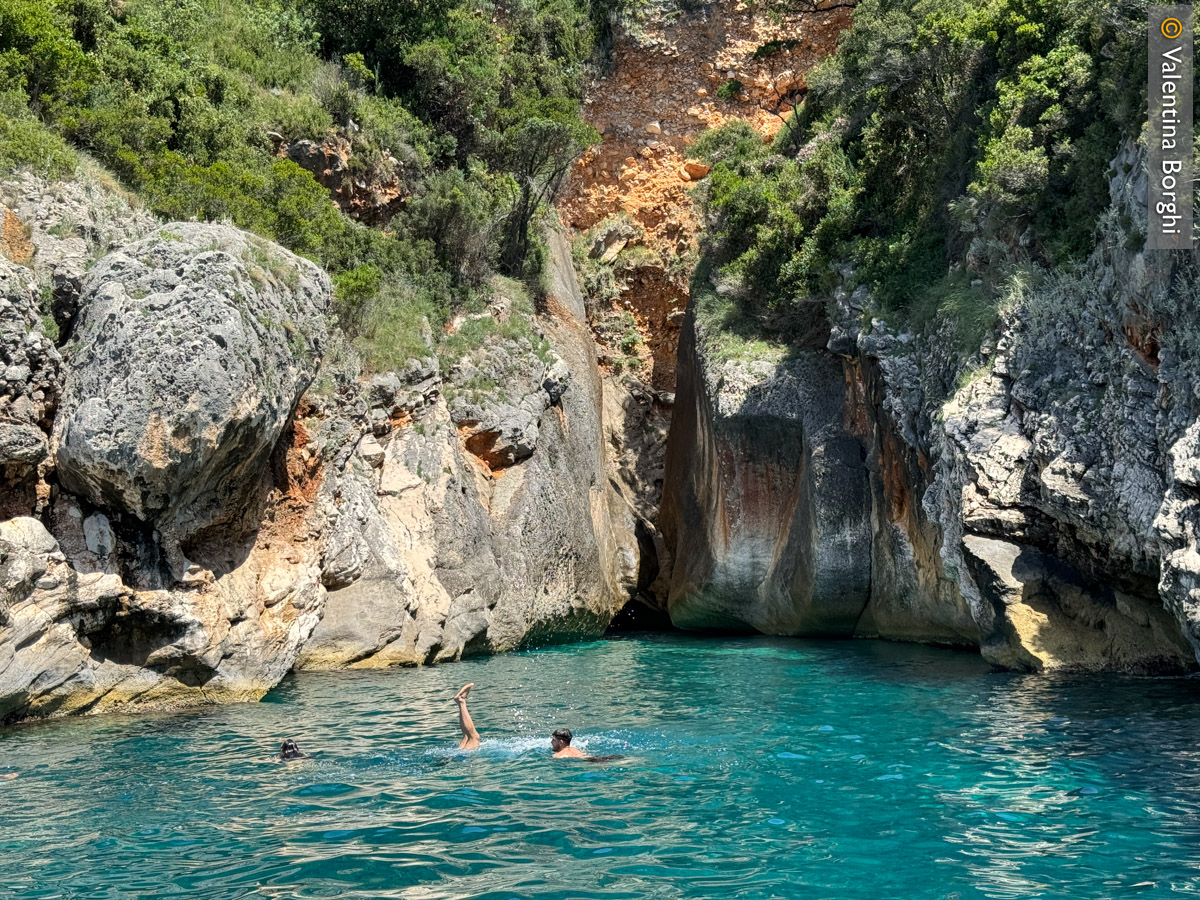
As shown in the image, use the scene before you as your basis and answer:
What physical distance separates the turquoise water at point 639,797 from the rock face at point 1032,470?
57.2 inches

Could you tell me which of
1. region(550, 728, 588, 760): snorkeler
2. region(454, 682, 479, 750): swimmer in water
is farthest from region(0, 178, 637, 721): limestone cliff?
region(550, 728, 588, 760): snorkeler

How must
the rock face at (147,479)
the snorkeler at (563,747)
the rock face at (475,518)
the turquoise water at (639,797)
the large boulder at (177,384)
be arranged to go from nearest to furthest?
the turquoise water at (639,797) → the snorkeler at (563,747) → the rock face at (147,479) → the large boulder at (177,384) → the rock face at (475,518)

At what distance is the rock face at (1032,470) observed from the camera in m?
14.8

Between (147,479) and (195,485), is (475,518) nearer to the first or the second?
(195,485)

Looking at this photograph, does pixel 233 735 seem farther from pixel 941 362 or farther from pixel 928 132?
pixel 928 132

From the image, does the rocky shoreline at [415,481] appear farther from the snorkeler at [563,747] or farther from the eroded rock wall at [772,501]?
the snorkeler at [563,747]

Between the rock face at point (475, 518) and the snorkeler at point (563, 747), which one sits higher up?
the rock face at point (475, 518)

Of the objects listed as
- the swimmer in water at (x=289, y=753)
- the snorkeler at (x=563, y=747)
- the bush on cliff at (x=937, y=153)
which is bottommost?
the swimmer in water at (x=289, y=753)

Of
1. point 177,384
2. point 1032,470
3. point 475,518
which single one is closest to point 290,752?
point 177,384

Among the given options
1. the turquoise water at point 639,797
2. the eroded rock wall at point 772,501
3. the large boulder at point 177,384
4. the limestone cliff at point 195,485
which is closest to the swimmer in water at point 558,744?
the turquoise water at point 639,797

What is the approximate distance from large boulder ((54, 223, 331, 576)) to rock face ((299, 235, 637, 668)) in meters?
3.65

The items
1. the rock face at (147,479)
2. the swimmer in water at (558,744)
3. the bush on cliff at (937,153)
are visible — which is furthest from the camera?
the bush on cliff at (937,153)

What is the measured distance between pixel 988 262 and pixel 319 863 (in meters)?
17.3

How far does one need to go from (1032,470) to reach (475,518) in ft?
41.5
